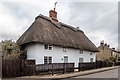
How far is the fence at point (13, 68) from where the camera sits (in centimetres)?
1058

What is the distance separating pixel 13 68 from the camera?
11047 millimetres

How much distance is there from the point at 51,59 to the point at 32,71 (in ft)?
16.6

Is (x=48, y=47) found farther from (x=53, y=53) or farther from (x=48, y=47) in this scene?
(x=53, y=53)

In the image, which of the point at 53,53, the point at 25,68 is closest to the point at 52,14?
the point at 53,53

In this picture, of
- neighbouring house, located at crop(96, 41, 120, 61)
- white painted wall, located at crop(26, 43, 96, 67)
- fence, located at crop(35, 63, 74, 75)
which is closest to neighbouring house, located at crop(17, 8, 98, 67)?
white painted wall, located at crop(26, 43, 96, 67)

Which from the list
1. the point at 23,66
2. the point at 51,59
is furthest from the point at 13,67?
the point at 51,59

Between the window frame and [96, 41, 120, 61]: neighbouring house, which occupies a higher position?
the window frame

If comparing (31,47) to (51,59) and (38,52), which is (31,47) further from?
(51,59)

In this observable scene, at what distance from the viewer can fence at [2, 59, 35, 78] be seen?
34.7 feet

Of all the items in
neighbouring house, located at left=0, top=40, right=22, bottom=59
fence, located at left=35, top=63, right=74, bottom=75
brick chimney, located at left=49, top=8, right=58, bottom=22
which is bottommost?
fence, located at left=35, top=63, right=74, bottom=75

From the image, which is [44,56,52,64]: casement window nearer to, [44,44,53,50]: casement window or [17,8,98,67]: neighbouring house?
[17,8,98,67]: neighbouring house

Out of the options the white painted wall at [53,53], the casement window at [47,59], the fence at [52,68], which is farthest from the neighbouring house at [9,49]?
the fence at [52,68]

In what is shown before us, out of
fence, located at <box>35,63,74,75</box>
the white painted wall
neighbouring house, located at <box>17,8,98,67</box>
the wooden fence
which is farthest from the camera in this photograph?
neighbouring house, located at <box>17,8,98,67</box>

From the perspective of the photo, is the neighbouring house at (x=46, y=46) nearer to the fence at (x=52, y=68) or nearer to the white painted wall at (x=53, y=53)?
the white painted wall at (x=53, y=53)
